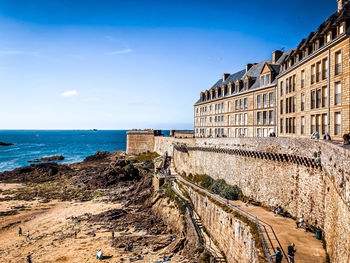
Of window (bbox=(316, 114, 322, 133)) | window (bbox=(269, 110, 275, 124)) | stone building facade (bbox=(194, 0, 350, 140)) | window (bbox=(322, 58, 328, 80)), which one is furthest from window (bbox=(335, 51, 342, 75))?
window (bbox=(269, 110, 275, 124))

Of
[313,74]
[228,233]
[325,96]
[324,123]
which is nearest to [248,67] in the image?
[313,74]

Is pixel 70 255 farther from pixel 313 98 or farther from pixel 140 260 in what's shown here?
pixel 313 98

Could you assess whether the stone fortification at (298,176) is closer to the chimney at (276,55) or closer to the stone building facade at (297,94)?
the stone building facade at (297,94)

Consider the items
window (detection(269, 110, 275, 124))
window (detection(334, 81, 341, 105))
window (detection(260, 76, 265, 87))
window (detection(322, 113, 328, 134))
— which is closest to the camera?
window (detection(334, 81, 341, 105))

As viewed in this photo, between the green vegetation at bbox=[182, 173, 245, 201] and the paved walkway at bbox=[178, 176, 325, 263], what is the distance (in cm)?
Result: 586

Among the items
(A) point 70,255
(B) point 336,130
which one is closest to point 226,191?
(B) point 336,130

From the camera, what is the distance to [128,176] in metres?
50.1

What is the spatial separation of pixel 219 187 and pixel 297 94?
1236 centimetres

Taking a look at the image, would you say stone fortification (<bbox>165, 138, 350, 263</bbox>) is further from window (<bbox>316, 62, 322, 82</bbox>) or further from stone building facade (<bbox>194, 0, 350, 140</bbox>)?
window (<bbox>316, 62, 322, 82</bbox>)

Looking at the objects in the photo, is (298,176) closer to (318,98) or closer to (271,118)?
(318,98)

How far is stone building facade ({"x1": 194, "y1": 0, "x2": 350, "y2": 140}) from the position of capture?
686 inches

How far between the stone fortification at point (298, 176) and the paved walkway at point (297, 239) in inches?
31.4

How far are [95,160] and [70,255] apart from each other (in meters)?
56.2

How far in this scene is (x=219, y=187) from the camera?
27.2 m
